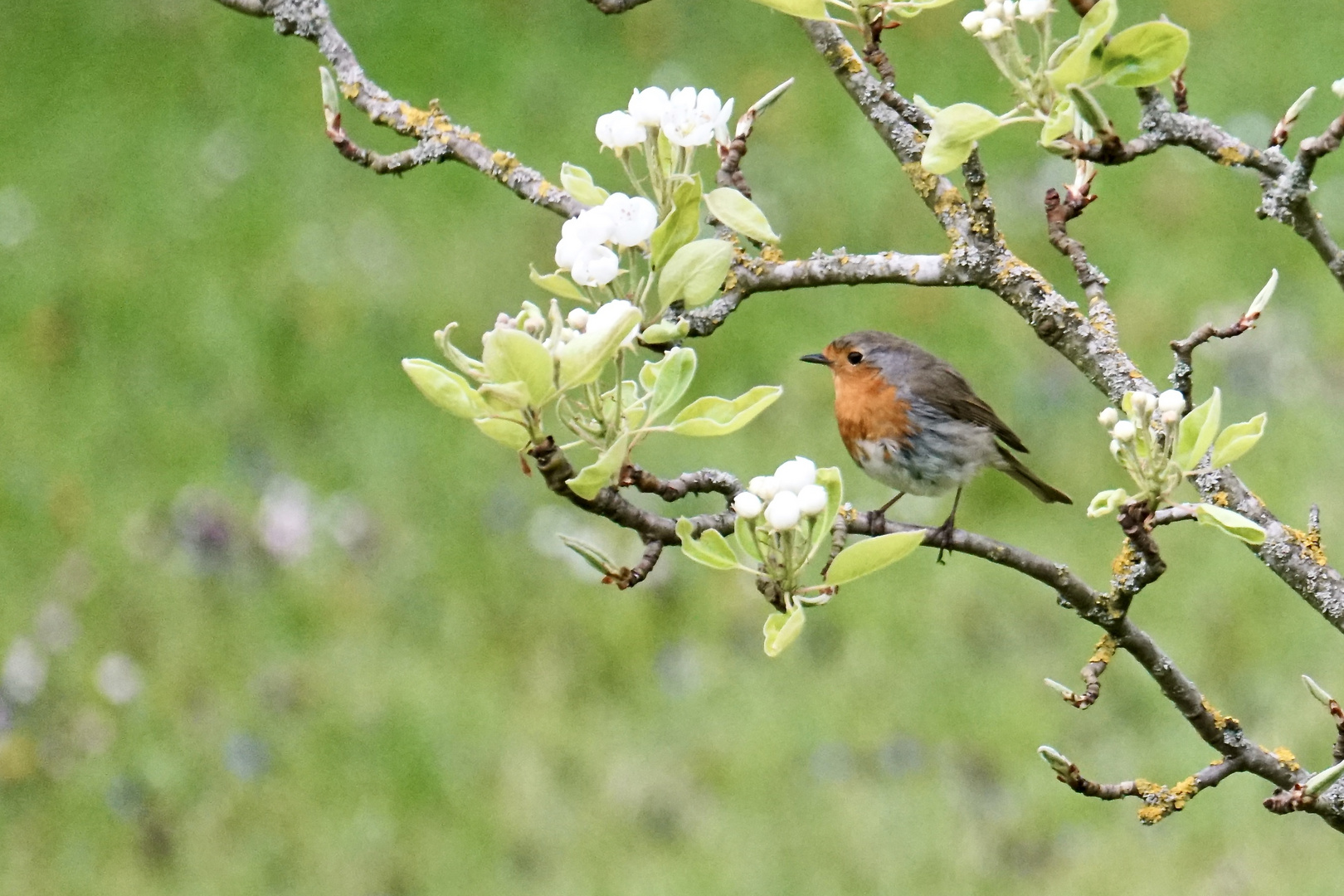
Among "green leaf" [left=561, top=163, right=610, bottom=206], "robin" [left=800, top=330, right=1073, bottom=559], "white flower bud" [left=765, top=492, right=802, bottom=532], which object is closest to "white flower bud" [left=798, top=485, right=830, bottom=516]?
"white flower bud" [left=765, top=492, right=802, bottom=532]

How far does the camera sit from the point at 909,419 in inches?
158

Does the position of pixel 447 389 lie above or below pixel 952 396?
above

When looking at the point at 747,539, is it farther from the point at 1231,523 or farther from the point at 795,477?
the point at 1231,523

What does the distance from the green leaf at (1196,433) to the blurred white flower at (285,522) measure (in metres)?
4.78

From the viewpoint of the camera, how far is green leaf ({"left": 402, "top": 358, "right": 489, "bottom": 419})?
160 centimetres

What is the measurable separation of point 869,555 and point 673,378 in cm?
28

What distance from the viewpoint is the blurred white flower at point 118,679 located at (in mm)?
5484

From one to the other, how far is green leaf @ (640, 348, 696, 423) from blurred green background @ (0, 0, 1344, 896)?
325 centimetres

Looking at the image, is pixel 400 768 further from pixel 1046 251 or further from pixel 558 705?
pixel 1046 251

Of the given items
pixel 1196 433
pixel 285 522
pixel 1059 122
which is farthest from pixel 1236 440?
pixel 285 522

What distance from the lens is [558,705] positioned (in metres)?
5.49

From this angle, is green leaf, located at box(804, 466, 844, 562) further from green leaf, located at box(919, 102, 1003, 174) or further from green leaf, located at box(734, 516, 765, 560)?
green leaf, located at box(919, 102, 1003, 174)

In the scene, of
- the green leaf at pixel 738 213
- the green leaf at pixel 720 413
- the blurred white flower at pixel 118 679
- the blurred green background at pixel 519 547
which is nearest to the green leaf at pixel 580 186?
the green leaf at pixel 738 213

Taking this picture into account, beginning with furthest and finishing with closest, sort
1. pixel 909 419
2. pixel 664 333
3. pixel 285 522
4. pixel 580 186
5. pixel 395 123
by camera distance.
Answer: pixel 285 522
pixel 909 419
pixel 395 123
pixel 580 186
pixel 664 333
